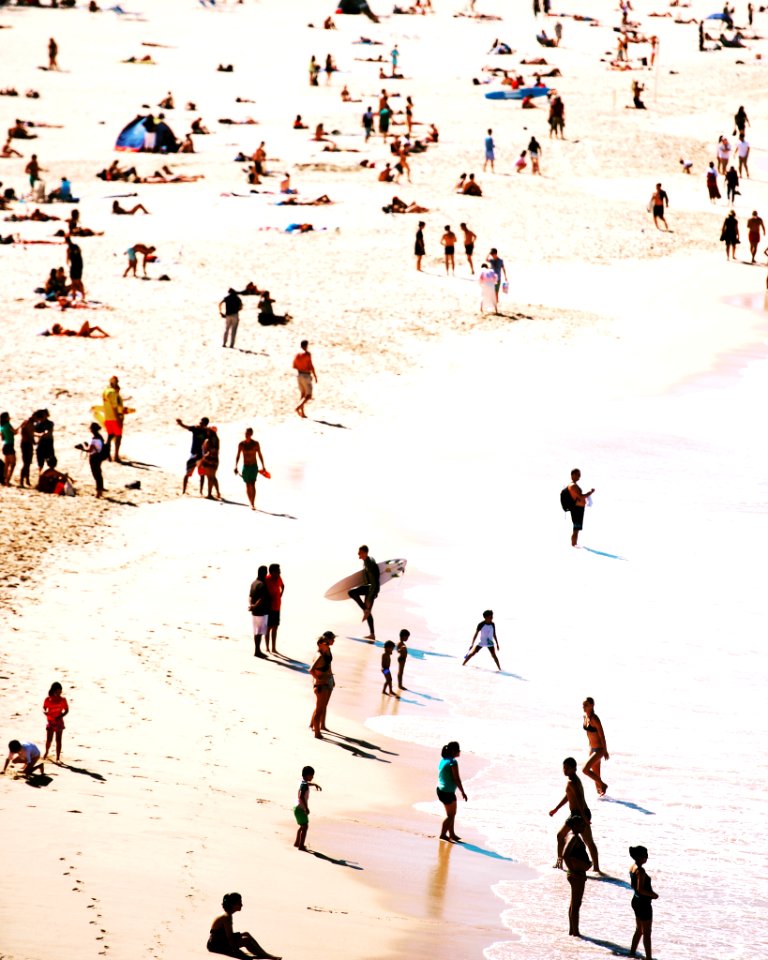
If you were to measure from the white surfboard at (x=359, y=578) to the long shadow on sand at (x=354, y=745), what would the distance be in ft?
11.2

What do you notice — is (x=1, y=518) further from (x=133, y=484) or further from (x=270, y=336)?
(x=270, y=336)

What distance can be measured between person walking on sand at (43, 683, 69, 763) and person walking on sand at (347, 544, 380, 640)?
5385 millimetres

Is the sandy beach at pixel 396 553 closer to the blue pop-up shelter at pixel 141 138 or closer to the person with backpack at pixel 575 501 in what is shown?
the person with backpack at pixel 575 501

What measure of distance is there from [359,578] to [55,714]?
239 inches

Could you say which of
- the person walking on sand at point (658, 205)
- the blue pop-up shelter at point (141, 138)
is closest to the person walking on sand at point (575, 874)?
the person walking on sand at point (658, 205)

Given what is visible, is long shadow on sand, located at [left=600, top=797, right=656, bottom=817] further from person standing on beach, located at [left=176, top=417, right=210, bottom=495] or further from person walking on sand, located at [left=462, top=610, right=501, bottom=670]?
person standing on beach, located at [left=176, top=417, right=210, bottom=495]

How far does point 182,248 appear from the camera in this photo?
3550cm

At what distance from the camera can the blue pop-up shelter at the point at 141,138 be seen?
1788 inches

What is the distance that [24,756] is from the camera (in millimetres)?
11617

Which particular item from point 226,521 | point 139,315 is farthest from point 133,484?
point 139,315

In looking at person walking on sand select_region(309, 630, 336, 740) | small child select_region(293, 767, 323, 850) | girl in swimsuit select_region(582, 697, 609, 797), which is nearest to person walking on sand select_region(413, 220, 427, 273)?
person walking on sand select_region(309, 630, 336, 740)

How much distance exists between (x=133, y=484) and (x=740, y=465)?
382 inches

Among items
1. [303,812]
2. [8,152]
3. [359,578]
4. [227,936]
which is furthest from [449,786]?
[8,152]

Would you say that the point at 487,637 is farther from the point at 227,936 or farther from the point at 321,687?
the point at 227,936
